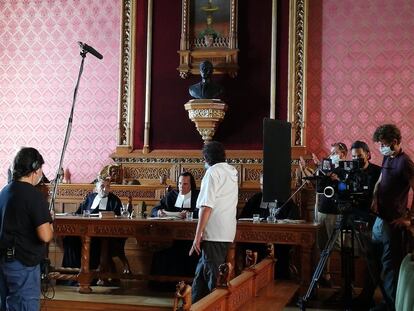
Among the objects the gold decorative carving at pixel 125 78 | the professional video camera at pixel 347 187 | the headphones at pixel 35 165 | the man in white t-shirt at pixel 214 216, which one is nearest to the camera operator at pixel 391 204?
the professional video camera at pixel 347 187

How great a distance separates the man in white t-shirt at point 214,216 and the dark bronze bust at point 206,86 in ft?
9.84

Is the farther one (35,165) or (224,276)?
(224,276)

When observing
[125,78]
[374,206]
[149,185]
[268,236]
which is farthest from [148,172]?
[374,206]

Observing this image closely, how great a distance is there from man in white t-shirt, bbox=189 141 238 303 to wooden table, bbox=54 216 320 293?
114 cm

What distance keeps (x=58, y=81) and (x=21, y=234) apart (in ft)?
16.8

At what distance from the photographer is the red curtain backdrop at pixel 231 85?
7.41 metres

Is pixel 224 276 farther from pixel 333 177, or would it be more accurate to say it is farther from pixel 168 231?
pixel 168 231

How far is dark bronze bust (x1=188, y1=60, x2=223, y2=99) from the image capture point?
23.2 feet

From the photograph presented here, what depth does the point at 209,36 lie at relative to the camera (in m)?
7.47

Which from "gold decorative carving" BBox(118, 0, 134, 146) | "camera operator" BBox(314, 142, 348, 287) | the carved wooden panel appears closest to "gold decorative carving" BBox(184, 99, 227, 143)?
"gold decorative carving" BBox(118, 0, 134, 146)

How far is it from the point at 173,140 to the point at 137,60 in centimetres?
111

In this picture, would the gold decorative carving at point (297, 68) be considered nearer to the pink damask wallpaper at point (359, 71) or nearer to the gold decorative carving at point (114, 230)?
the pink damask wallpaper at point (359, 71)

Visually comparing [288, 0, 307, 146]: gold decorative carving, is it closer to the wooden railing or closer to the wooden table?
the wooden table

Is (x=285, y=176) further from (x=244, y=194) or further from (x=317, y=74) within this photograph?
(x=317, y=74)
